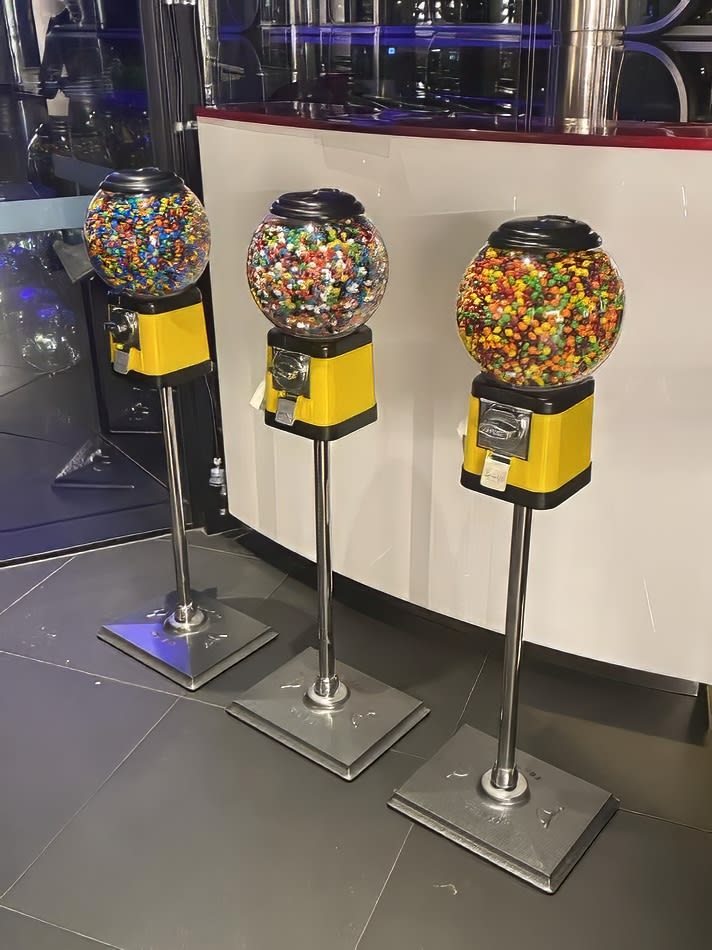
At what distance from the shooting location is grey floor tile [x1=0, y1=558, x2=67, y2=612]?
2.79m

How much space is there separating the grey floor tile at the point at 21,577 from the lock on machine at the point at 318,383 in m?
1.31

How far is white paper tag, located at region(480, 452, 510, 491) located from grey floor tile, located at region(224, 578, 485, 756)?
2.64 ft

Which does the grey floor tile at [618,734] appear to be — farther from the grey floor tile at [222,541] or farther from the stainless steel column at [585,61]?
the stainless steel column at [585,61]

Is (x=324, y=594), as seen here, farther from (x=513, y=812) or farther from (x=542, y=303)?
(x=542, y=303)

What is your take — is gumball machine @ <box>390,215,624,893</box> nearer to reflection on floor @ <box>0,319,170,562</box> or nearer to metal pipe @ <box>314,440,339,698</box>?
metal pipe @ <box>314,440,339,698</box>

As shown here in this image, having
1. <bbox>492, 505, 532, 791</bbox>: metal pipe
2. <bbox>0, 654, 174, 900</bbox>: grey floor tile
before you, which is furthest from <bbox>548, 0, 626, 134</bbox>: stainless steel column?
<bbox>0, 654, 174, 900</bbox>: grey floor tile

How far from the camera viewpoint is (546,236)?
1479mm

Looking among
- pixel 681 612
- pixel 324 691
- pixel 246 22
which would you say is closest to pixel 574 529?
pixel 681 612

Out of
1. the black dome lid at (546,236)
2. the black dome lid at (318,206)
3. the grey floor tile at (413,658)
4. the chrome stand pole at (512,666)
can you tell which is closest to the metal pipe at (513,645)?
the chrome stand pole at (512,666)

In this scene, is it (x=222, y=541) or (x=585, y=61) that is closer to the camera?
(x=585, y=61)

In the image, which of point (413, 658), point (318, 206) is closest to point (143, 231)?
point (318, 206)

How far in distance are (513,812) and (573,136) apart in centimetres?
140

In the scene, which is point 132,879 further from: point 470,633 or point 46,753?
point 470,633

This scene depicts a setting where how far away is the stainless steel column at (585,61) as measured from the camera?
194 cm
